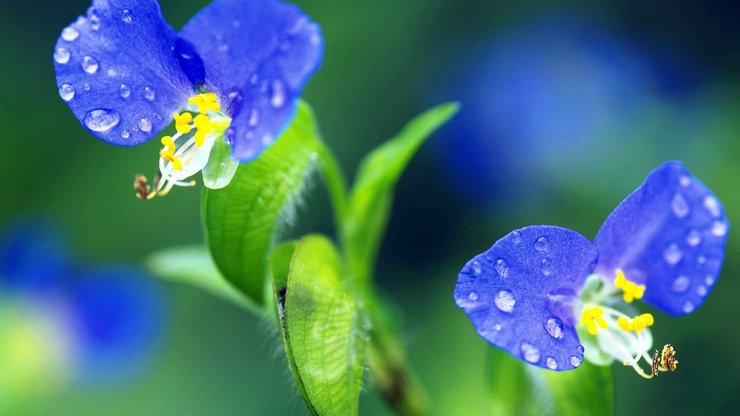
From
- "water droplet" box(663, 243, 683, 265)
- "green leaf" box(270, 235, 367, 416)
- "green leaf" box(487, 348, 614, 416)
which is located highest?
"water droplet" box(663, 243, 683, 265)

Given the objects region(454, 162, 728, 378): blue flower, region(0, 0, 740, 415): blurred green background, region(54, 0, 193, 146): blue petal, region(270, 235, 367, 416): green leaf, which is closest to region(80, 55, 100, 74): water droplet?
region(54, 0, 193, 146): blue petal

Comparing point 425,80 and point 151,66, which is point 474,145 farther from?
point 151,66

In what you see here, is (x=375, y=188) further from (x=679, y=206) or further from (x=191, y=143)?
(x=679, y=206)

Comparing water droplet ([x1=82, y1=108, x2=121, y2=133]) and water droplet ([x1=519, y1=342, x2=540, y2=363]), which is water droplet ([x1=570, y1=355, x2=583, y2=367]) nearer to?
water droplet ([x1=519, y1=342, x2=540, y2=363])

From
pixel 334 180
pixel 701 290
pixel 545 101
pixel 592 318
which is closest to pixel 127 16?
pixel 334 180

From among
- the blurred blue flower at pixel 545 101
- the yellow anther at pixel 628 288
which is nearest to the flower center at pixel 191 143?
the yellow anther at pixel 628 288

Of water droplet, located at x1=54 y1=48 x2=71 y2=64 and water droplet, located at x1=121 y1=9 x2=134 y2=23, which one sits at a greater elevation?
water droplet, located at x1=121 y1=9 x2=134 y2=23

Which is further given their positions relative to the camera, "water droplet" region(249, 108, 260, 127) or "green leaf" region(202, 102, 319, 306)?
"green leaf" region(202, 102, 319, 306)

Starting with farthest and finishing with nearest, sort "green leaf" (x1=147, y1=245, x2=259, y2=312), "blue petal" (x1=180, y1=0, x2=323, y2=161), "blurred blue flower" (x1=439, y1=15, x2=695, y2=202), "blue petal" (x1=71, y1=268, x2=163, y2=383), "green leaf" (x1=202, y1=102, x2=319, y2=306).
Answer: "blurred blue flower" (x1=439, y1=15, x2=695, y2=202)
"blue petal" (x1=71, y1=268, x2=163, y2=383)
"green leaf" (x1=147, y1=245, x2=259, y2=312)
"green leaf" (x1=202, y1=102, x2=319, y2=306)
"blue petal" (x1=180, y1=0, x2=323, y2=161)
